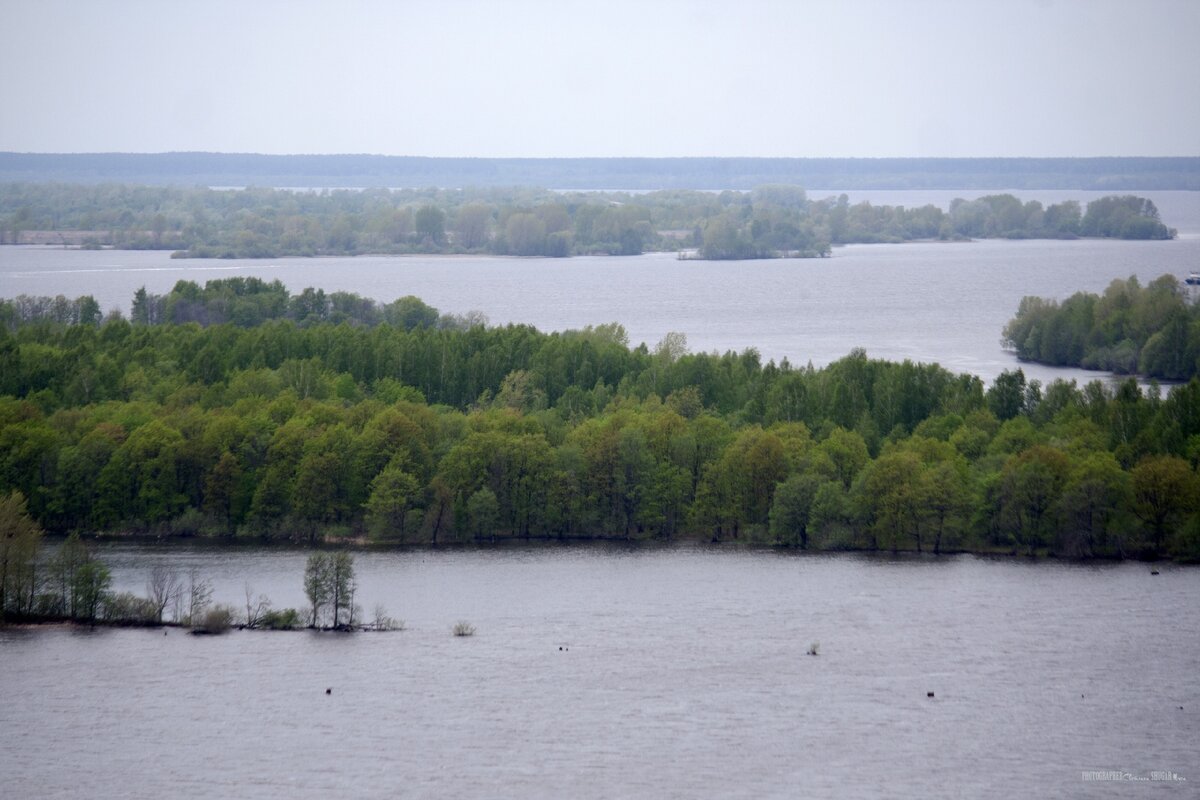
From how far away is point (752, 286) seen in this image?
276ft

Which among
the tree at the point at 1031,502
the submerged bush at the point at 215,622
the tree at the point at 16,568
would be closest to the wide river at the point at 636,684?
the submerged bush at the point at 215,622

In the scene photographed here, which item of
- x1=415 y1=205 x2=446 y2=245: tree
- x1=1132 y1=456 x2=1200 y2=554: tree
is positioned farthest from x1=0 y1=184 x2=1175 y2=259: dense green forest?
x1=1132 y1=456 x2=1200 y2=554: tree

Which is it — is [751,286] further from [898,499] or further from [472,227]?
[898,499]

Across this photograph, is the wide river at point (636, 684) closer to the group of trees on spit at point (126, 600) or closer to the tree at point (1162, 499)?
the group of trees on spit at point (126, 600)

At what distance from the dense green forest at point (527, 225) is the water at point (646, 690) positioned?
80.6m

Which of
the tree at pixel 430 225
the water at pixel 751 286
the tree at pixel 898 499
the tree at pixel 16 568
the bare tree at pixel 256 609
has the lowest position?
the bare tree at pixel 256 609

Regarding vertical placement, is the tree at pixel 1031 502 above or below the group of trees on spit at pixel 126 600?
above

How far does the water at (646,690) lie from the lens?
1920cm

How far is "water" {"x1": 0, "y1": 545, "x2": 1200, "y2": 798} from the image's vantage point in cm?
1920

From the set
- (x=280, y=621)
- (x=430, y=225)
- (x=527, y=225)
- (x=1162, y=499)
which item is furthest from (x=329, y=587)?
(x=430, y=225)

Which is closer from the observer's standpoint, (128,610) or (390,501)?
(128,610)

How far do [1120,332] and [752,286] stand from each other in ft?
110

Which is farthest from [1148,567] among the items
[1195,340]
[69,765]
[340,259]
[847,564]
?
[340,259]

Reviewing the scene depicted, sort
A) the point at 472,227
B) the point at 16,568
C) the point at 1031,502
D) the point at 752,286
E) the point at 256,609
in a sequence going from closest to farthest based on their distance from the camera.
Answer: the point at 16,568, the point at 256,609, the point at 1031,502, the point at 752,286, the point at 472,227
